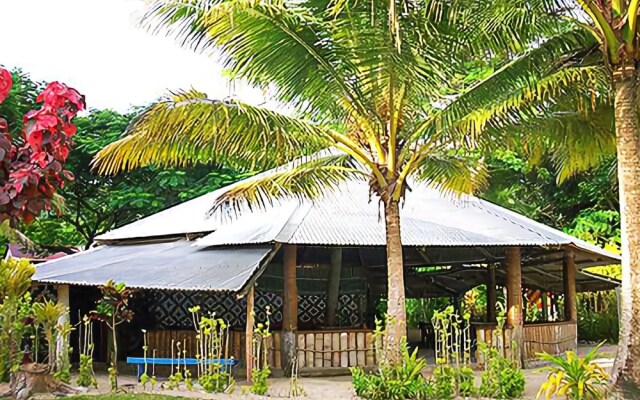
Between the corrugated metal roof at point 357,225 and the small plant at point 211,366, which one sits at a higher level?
the corrugated metal roof at point 357,225

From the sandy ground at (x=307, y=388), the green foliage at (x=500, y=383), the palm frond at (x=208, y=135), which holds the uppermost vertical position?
the palm frond at (x=208, y=135)

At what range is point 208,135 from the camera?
29.2ft

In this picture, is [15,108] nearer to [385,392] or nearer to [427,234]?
[427,234]

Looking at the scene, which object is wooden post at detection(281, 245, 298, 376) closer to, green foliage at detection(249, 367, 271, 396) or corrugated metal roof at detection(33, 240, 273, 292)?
corrugated metal roof at detection(33, 240, 273, 292)

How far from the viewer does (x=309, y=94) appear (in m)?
9.11

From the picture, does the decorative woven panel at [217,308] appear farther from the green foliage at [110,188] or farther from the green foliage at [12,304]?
the green foliage at [110,188]

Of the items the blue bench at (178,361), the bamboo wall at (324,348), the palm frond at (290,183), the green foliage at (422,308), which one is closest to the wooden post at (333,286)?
the bamboo wall at (324,348)

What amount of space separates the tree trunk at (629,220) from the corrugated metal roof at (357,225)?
3580 millimetres

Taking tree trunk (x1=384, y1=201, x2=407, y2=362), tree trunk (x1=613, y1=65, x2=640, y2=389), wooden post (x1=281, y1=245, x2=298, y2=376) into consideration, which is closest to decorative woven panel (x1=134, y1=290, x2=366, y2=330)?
wooden post (x1=281, y1=245, x2=298, y2=376)

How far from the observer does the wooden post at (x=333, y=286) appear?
43.8 feet

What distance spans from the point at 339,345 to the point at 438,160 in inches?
137

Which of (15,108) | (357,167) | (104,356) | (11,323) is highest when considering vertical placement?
(15,108)

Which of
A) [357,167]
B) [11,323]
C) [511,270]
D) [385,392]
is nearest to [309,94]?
[357,167]

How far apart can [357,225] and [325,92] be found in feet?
11.9
